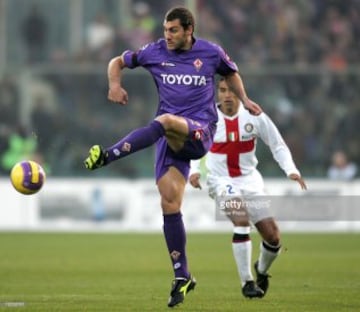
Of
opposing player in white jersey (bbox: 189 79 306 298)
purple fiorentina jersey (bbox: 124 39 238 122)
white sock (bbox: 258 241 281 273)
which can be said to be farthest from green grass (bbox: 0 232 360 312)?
purple fiorentina jersey (bbox: 124 39 238 122)

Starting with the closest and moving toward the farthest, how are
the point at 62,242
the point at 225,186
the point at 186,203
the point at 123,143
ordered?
the point at 123,143 → the point at 225,186 → the point at 62,242 → the point at 186,203

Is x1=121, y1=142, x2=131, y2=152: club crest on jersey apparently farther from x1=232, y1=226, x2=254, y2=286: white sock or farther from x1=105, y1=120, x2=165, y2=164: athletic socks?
x1=232, y1=226, x2=254, y2=286: white sock

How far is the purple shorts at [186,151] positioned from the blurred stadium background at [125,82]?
14.3 metres

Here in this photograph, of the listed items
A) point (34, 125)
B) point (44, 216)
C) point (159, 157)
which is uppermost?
point (159, 157)

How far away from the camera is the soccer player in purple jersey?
883 centimetres

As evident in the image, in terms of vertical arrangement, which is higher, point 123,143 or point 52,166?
point 123,143

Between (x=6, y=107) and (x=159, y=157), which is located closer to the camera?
(x=159, y=157)

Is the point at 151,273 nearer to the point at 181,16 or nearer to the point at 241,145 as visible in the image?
the point at 241,145

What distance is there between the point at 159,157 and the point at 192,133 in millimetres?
460

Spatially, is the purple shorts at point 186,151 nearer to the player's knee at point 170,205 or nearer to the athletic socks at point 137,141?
the player's knee at point 170,205

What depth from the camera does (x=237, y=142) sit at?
1072cm

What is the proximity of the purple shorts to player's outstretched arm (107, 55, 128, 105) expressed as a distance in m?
0.57

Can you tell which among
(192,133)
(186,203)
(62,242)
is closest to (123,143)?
(192,133)

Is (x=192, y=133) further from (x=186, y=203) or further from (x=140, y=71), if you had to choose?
(x=140, y=71)
